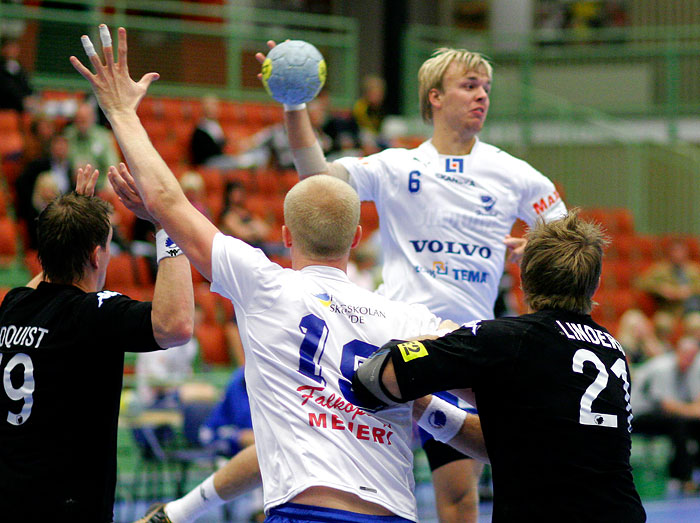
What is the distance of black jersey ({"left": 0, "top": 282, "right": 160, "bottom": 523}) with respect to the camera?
368 centimetres

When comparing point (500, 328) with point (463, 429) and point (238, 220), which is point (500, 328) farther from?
point (238, 220)

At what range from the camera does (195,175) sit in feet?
40.2

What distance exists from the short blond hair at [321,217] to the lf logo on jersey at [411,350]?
517 millimetres

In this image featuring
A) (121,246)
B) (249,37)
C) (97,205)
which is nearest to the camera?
(97,205)

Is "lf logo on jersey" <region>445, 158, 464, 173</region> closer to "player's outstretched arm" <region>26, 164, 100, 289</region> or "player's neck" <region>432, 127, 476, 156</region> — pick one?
"player's neck" <region>432, 127, 476, 156</region>

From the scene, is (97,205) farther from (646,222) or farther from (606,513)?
(646,222)

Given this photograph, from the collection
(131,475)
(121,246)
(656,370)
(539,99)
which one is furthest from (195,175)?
(539,99)

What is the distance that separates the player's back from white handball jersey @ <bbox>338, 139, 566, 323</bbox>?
1770 millimetres

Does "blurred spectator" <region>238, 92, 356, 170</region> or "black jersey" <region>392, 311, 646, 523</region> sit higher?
"blurred spectator" <region>238, 92, 356, 170</region>

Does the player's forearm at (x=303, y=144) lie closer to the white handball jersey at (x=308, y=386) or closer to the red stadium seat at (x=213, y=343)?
the white handball jersey at (x=308, y=386)

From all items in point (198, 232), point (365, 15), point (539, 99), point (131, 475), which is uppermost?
point (365, 15)

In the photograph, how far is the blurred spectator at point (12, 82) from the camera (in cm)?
1263

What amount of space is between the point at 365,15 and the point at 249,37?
19.5 feet

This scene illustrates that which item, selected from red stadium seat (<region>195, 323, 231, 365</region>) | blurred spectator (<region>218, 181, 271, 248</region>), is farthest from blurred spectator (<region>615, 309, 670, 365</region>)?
red stadium seat (<region>195, 323, 231, 365</region>)
